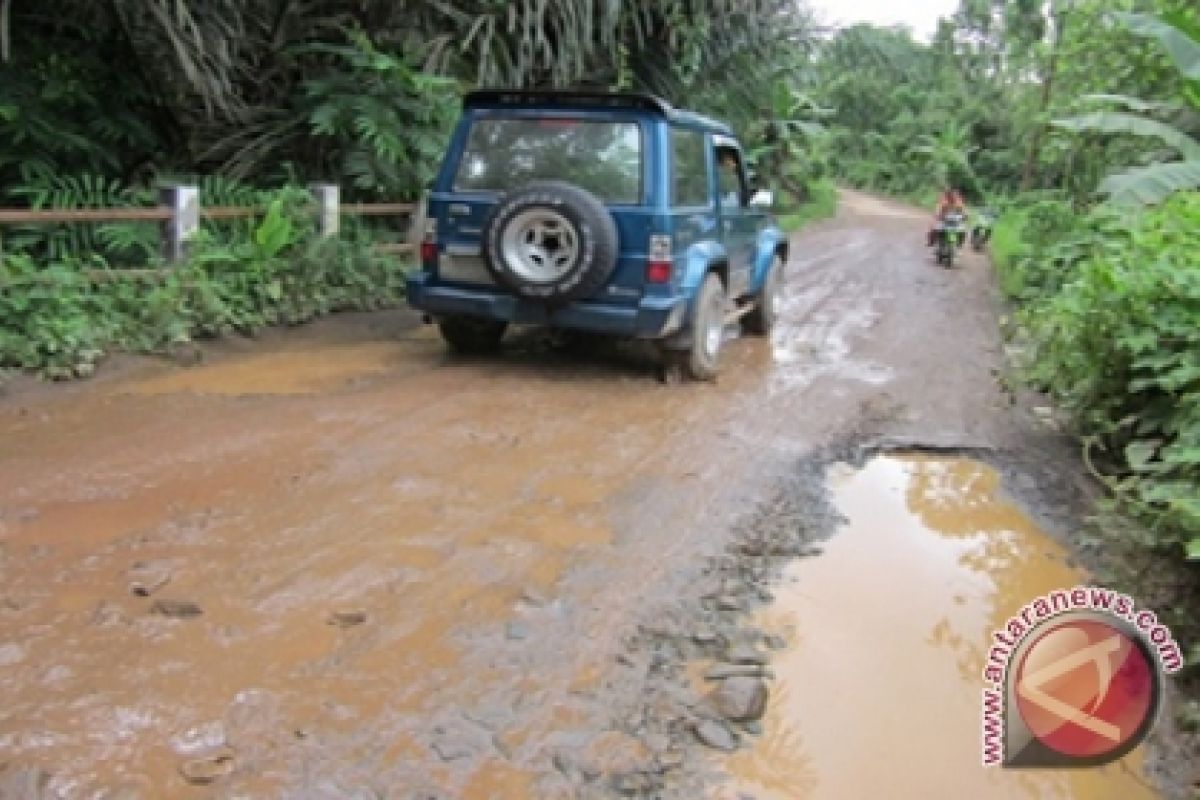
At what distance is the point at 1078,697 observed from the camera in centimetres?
287

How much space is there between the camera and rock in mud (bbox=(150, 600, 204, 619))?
321cm

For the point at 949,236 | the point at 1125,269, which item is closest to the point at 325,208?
the point at 1125,269

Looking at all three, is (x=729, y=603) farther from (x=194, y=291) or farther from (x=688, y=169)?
(x=194, y=291)

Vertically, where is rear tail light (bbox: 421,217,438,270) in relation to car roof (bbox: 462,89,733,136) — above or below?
below

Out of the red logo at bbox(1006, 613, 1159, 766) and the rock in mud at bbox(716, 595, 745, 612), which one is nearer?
the red logo at bbox(1006, 613, 1159, 766)

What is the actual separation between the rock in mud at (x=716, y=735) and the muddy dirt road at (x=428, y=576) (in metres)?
0.03

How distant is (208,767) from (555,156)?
478 centimetres

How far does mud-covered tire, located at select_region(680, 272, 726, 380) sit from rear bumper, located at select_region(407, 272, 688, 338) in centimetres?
18

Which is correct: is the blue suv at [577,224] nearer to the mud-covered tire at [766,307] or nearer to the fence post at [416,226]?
the mud-covered tire at [766,307]

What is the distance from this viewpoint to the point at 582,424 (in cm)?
573

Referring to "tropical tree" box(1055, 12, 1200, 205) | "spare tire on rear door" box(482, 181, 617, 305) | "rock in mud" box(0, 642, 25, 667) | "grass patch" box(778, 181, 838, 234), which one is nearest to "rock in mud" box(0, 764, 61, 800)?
"rock in mud" box(0, 642, 25, 667)

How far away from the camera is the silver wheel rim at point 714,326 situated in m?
7.00

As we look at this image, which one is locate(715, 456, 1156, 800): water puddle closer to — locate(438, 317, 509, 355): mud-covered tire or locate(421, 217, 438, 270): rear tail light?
locate(438, 317, 509, 355): mud-covered tire

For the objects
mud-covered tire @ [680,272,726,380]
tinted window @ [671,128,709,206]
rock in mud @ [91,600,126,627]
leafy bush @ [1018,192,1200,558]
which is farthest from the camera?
mud-covered tire @ [680,272,726,380]
